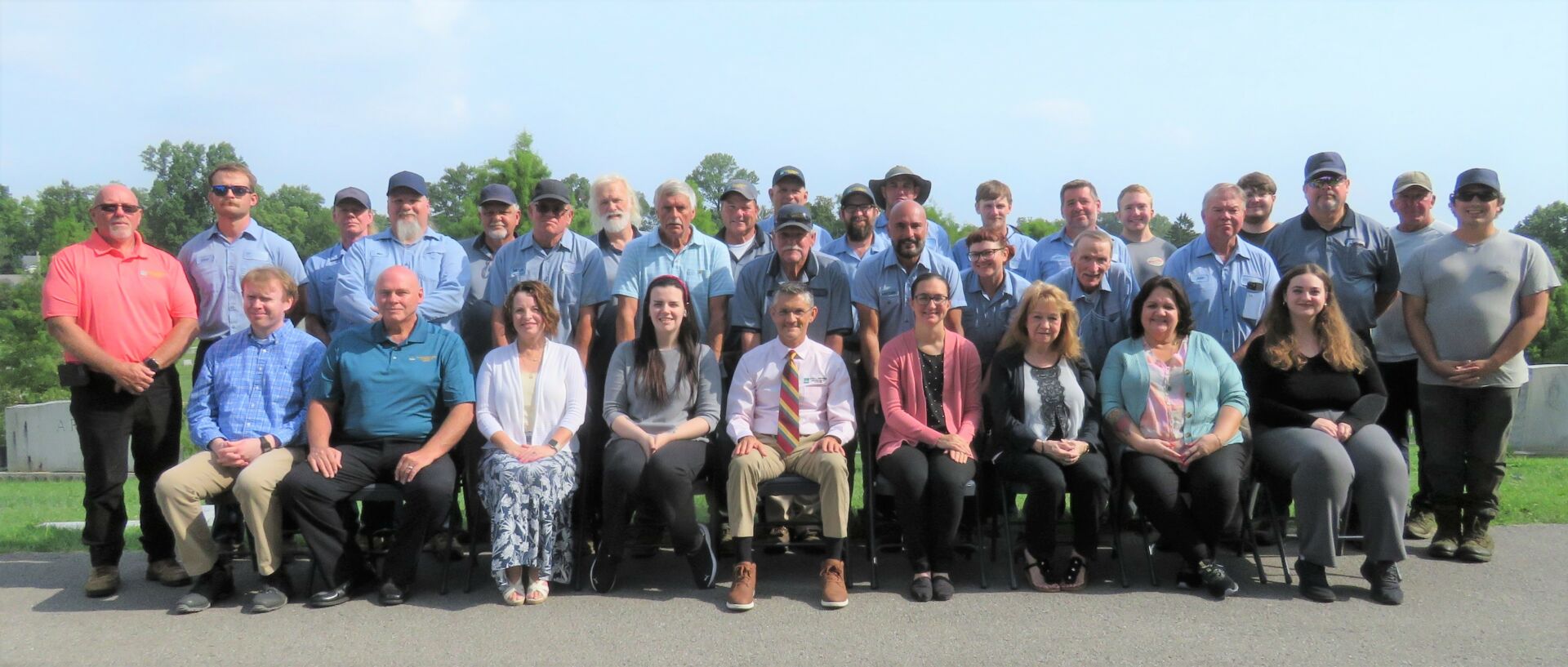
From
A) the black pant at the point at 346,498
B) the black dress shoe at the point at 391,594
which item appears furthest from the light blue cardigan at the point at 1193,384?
the black dress shoe at the point at 391,594

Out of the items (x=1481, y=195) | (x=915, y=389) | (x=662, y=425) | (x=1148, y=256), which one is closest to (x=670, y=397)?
(x=662, y=425)

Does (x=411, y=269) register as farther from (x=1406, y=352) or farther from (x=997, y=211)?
(x=1406, y=352)

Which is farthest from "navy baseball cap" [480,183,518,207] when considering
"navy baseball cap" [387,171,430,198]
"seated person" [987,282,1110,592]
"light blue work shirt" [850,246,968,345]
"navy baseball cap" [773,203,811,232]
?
"seated person" [987,282,1110,592]

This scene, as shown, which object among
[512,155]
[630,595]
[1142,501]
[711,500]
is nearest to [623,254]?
[711,500]

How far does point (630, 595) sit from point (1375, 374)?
3945 mm

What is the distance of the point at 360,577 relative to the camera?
16.9 feet

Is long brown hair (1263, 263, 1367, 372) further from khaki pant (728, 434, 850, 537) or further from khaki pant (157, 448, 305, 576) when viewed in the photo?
khaki pant (157, 448, 305, 576)

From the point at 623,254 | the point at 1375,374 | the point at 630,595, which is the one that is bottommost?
the point at 630,595

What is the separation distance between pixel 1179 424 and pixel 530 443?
128 inches

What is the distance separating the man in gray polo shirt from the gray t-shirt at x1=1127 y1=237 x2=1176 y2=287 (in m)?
0.76

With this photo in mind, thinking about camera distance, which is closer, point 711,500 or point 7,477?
point 711,500

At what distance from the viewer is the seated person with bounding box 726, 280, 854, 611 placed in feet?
16.7

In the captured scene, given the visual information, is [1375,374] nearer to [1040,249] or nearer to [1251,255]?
[1251,255]

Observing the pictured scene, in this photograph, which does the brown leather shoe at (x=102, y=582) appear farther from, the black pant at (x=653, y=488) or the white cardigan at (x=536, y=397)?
the black pant at (x=653, y=488)
